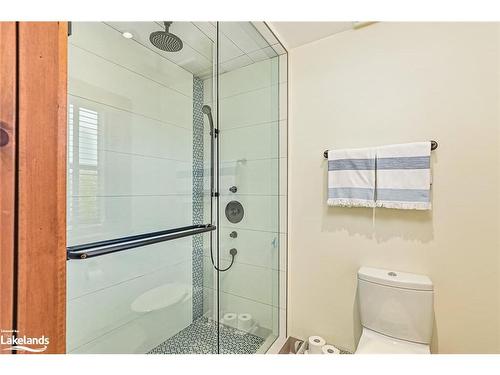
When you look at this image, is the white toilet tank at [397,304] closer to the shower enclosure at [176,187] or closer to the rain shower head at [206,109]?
the shower enclosure at [176,187]

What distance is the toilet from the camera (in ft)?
3.89

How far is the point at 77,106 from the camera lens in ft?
3.43

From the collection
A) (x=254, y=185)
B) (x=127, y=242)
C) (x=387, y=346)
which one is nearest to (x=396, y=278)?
(x=387, y=346)

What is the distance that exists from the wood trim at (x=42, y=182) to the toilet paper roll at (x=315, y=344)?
1.49 meters

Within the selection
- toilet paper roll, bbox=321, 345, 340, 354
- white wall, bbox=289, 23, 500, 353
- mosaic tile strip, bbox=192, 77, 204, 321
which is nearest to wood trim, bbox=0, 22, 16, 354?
mosaic tile strip, bbox=192, 77, 204, 321

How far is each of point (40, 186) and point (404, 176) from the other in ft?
4.89

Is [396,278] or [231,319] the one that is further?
[231,319]

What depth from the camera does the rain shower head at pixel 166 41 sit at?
1.20 metres

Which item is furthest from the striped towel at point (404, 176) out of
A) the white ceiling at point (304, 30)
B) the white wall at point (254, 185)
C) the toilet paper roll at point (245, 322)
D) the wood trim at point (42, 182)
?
the wood trim at point (42, 182)

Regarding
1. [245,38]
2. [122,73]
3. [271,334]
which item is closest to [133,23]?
[122,73]

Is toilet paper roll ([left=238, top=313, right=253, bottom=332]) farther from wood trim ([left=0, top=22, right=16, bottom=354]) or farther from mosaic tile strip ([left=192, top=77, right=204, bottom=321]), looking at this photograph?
wood trim ([left=0, top=22, right=16, bottom=354])

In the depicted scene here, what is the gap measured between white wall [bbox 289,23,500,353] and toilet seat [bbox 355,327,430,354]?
0.65 ft

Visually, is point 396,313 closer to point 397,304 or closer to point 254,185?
point 397,304

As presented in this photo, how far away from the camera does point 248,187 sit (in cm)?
158
